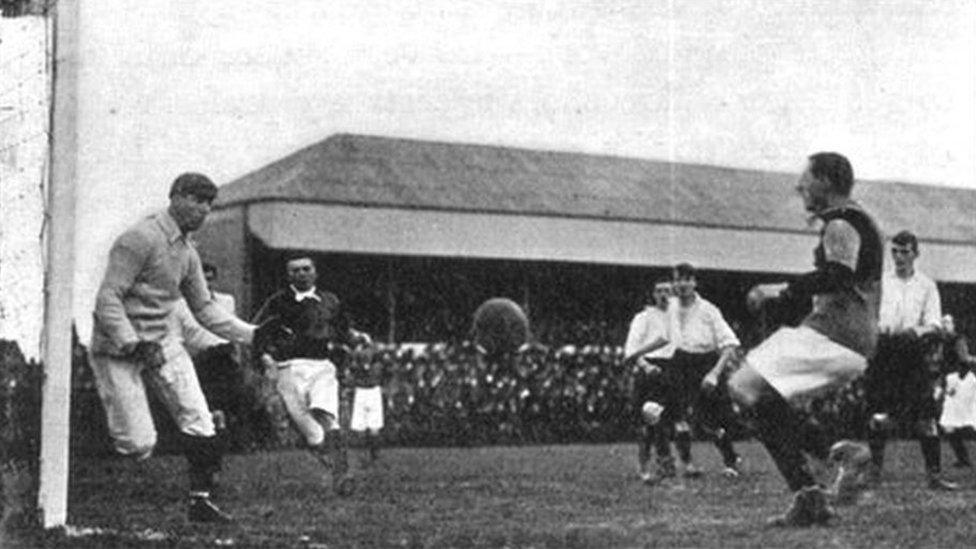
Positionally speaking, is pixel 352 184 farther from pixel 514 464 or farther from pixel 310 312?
pixel 310 312

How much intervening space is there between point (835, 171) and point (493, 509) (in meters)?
2.74

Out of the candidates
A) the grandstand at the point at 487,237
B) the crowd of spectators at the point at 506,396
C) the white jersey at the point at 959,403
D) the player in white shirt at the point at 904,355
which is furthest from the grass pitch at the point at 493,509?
the grandstand at the point at 487,237

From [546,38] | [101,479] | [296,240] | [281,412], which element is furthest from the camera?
[296,240]

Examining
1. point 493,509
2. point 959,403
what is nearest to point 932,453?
point 493,509

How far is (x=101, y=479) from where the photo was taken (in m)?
11.7

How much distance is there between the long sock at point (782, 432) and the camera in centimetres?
707

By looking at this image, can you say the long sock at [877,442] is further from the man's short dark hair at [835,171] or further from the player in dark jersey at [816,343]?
the man's short dark hair at [835,171]

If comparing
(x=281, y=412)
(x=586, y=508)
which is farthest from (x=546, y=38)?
(x=281, y=412)

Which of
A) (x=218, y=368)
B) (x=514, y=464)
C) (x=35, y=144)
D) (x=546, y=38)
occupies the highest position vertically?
(x=546, y=38)

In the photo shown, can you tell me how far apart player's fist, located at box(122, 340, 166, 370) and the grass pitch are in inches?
30.0

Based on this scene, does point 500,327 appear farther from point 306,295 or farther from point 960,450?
point 306,295

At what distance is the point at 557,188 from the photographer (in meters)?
24.3

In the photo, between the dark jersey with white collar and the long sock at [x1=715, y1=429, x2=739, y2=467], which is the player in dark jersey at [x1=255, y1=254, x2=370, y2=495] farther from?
the long sock at [x1=715, y1=429, x2=739, y2=467]

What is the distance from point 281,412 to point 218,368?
5.60 metres
